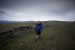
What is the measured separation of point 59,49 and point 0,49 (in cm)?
835

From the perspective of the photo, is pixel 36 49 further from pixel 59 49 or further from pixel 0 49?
pixel 0 49

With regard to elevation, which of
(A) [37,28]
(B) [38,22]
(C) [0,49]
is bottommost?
(C) [0,49]

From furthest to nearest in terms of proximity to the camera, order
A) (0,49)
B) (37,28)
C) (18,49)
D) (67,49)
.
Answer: (37,28)
(0,49)
(18,49)
(67,49)

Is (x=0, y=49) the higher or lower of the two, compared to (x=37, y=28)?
lower

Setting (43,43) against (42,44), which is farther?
(43,43)

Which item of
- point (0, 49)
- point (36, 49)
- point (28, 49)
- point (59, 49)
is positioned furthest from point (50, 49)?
point (0, 49)

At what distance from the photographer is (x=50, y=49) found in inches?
418

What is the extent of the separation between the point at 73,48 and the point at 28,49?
561 centimetres

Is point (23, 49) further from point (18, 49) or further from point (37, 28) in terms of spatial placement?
point (37, 28)

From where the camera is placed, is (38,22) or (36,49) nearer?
(36,49)

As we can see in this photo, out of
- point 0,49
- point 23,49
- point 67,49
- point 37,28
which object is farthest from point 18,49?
point 67,49

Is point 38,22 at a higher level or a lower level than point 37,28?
higher

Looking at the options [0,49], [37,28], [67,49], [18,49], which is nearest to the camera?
[67,49]

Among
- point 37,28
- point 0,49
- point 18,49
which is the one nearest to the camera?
point 18,49
